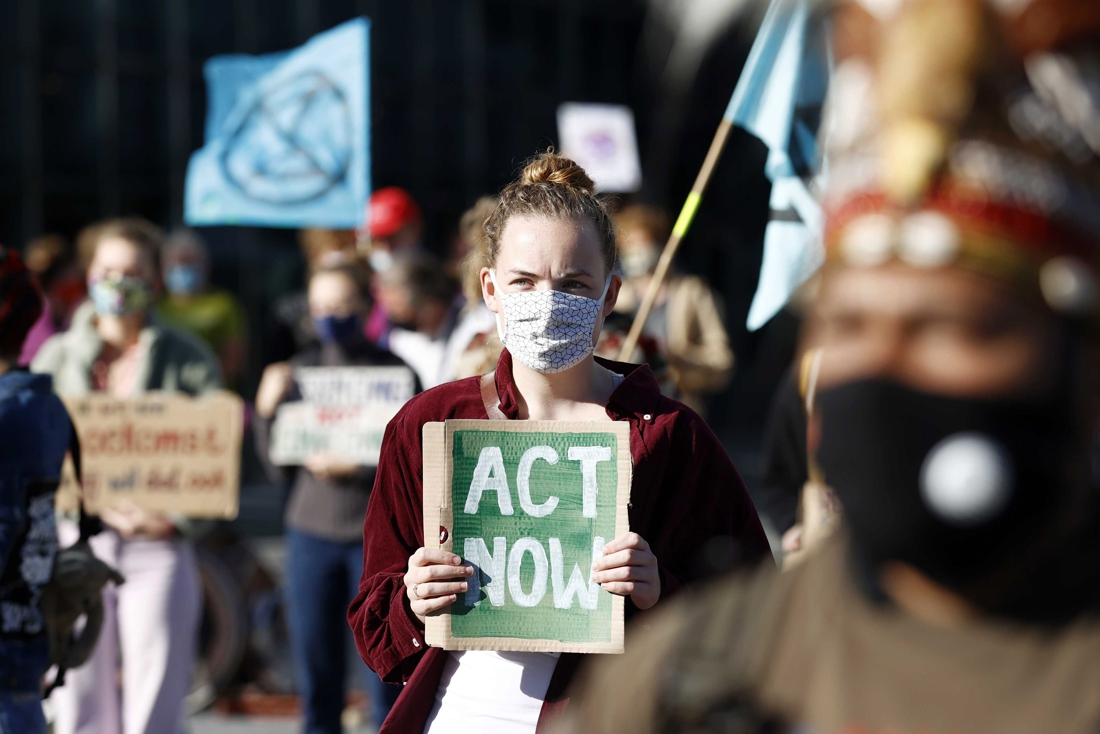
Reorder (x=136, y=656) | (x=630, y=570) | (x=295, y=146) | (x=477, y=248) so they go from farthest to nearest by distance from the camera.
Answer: (x=295, y=146)
(x=136, y=656)
(x=477, y=248)
(x=630, y=570)

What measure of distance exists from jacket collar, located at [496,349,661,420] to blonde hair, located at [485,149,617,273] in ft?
0.76

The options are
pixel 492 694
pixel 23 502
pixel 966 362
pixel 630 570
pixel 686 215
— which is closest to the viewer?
pixel 966 362

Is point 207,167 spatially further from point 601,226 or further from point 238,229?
point 238,229

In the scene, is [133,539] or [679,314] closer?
[133,539]

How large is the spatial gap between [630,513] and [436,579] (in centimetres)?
41

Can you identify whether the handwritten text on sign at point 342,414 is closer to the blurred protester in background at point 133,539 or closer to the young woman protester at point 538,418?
A: the blurred protester in background at point 133,539

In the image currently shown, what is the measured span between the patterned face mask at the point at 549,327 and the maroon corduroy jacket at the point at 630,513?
0.12 metres

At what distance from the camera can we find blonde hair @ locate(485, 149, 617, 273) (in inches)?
107

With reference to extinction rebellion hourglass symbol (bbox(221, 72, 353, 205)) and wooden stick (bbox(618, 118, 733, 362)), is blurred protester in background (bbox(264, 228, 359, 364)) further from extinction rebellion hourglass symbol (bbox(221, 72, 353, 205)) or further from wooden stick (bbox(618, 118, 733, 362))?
wooden stick (bbox(618, 118, 733, 362))

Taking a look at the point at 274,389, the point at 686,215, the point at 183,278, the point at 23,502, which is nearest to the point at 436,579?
the point at 23,502

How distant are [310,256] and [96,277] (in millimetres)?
2011

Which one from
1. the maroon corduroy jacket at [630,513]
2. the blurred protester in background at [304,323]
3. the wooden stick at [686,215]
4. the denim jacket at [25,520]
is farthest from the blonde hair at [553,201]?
the blurred protester in background at [304,323]

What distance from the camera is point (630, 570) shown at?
2473 millimetres

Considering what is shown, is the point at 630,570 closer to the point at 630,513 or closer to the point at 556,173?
the point at 630,513
